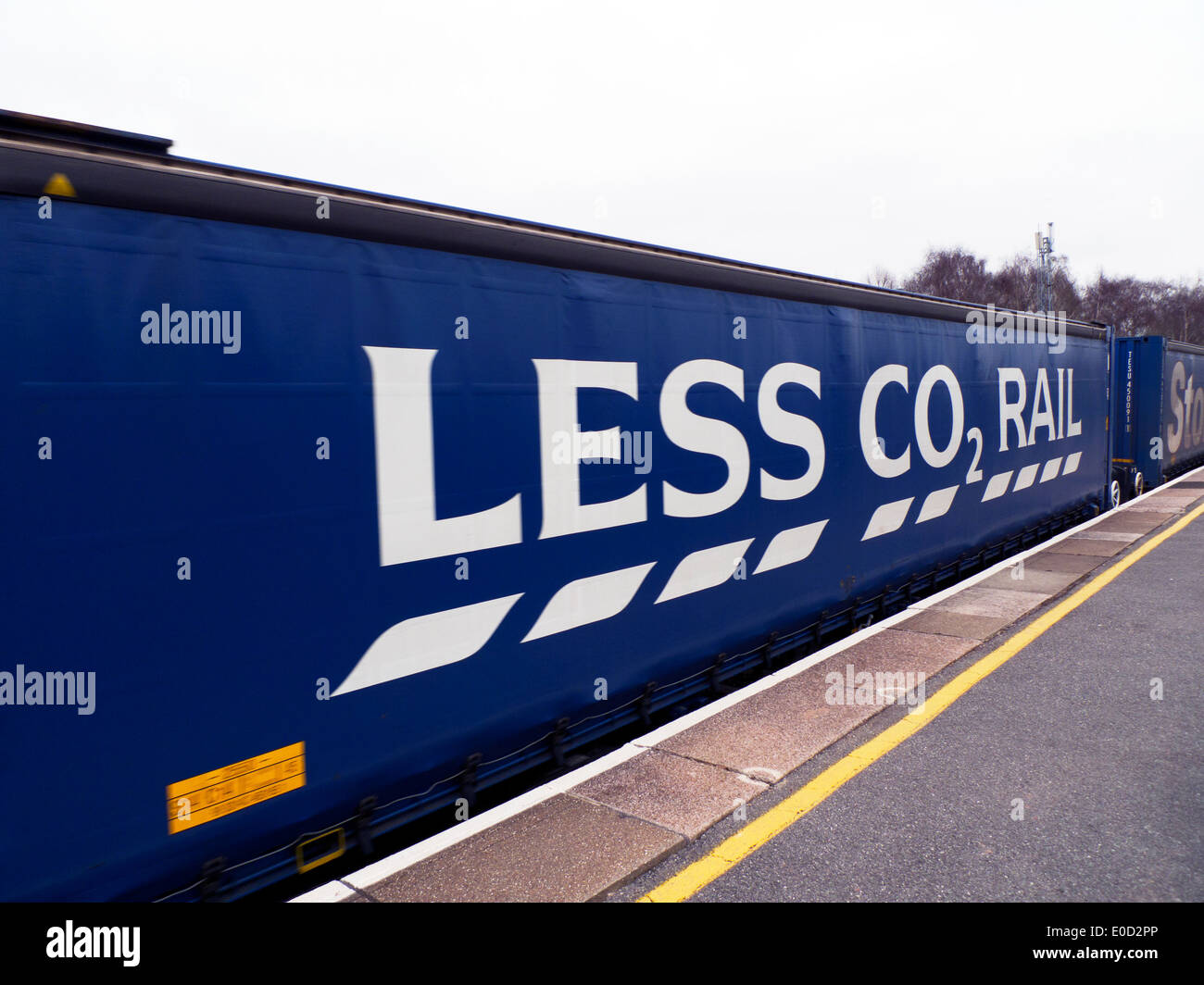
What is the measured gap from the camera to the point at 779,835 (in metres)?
3.48

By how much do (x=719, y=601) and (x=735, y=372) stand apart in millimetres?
1505

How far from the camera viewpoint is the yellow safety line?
3.15m

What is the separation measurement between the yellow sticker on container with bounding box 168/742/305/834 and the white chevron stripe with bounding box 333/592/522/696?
0.32 m

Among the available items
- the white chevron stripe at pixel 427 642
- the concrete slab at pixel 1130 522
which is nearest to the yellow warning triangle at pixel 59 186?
the white chevron stripe at pixel 427 642

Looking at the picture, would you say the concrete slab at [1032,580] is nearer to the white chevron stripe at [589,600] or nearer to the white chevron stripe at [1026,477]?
the white chevron stripe at [1026,477]

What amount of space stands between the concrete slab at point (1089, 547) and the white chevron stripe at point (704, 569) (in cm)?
692

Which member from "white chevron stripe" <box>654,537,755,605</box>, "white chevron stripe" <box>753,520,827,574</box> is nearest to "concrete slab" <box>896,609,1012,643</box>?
"white chevron stripe" <box>753,520,827,574</box>

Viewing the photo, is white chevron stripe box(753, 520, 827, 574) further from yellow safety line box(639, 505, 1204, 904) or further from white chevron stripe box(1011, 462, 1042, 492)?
white chevron stripe box(1011, 462, 1042, 492)

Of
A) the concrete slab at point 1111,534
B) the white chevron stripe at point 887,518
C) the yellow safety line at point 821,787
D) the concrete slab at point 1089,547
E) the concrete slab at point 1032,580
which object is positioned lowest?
the yellow safety line at point 821,787

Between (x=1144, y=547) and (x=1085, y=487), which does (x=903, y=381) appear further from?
(x=1085, y=487)

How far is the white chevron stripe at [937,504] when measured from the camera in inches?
288

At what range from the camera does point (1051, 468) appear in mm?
10484

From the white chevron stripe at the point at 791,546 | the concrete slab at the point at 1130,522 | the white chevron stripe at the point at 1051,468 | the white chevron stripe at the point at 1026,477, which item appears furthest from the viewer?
the concrete slab at the point at 1130,522
